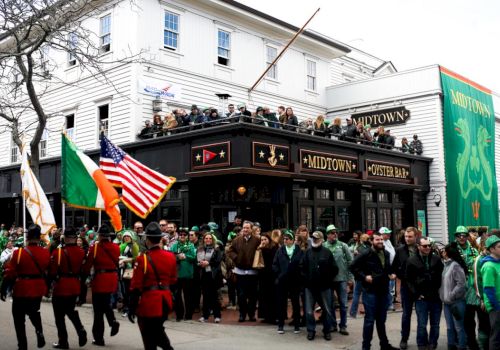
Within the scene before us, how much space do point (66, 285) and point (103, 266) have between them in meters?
0.65

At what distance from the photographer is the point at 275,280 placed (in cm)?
1023

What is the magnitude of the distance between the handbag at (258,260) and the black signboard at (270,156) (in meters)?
4.99

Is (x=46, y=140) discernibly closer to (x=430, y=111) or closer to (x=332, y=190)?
(x=332, y=190)

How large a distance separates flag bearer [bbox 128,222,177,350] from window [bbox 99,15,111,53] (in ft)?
51.2

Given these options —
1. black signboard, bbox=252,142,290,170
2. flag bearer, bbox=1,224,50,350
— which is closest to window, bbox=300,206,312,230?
black signboard, bbox=252,142,290,170

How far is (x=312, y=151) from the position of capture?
17609 millimetres

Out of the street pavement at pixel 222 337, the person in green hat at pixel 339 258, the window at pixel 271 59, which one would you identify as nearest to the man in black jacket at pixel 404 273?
the street pavement at pixel 222 337

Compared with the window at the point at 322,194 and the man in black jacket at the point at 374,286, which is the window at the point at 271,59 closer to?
the window at the point at 322,194

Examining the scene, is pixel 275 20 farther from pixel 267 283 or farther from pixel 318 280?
pixel 318 280

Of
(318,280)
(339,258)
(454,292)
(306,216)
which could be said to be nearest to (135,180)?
(318,280)

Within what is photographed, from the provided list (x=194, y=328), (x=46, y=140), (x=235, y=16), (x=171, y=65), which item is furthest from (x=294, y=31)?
(x=194, y=328)

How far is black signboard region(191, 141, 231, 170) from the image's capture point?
15578 millimetres

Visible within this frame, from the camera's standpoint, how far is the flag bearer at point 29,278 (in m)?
7.89

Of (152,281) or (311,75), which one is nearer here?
(152,281)
